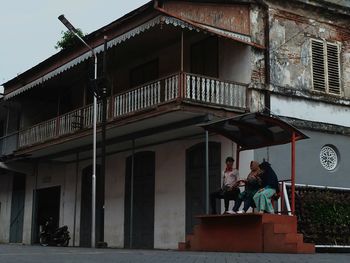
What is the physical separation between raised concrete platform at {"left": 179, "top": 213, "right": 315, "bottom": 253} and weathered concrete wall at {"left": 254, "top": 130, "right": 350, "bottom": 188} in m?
3.59

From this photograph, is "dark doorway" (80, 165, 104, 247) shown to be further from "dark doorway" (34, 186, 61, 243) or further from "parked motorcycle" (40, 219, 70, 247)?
"dark doorway" (34, 186, 61, 243)

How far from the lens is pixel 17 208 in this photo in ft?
86.9

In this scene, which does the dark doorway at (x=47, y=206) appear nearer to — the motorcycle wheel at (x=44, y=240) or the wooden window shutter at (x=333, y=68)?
the motorcycle wheel at (x=44, y=240)

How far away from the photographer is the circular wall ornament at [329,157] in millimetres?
16922

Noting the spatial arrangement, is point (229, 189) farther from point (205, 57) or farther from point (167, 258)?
point (205, 57)

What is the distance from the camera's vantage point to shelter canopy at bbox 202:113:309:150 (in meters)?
12.4

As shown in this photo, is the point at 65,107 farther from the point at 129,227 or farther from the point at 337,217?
the point at 337,217

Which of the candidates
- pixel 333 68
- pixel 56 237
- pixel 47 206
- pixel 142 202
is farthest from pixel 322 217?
pixel 47 206

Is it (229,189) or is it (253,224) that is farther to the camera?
(229,189)

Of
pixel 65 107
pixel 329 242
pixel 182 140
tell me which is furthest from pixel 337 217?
pixel 65 107

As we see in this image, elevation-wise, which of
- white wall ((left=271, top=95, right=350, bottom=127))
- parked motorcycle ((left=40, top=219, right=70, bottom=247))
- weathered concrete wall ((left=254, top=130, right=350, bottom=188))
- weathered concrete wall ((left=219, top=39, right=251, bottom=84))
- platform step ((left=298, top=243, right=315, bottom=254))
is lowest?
platform step ((left=298, top=243, right=315, bottom=254))

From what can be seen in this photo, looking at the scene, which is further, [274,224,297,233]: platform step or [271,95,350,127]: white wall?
[271,95,350,127]: white wall

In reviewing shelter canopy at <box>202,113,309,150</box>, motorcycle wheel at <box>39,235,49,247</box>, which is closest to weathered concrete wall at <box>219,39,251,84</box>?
shelter canopy at <box>202,113,309,150</box>

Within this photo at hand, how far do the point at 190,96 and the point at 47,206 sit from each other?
1232cm
